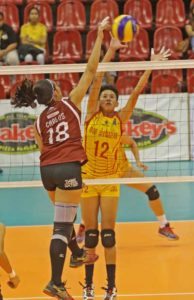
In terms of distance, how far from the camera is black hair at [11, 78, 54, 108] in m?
5.63

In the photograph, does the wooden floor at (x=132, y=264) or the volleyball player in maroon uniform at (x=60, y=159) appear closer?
the volleyball player in maroon uniform at (x=60, y=159)

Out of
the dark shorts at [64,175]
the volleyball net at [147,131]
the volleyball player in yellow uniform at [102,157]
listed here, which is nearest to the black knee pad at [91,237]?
the volleyball player in yellow uniform at [102,157]

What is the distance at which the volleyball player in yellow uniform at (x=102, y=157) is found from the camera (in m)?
6.32

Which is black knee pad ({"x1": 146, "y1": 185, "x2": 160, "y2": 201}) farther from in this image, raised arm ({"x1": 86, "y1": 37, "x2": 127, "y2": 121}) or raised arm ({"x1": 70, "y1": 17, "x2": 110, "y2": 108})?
raised arm ({"x1": 70, "y1": 17, "x2": 110, "y2": 108})

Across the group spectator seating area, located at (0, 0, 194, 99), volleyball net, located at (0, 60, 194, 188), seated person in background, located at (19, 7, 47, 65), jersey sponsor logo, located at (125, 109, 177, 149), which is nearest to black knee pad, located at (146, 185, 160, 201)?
volleyball net, located at (0, 60, 194, 188)

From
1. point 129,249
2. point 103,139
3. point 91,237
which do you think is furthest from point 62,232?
point 129,249

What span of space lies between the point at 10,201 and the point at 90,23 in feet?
19.3

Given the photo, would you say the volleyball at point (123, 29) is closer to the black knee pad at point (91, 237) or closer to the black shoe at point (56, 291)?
the black knee pad at point (91, 237)

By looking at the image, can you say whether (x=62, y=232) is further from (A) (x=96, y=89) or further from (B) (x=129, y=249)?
(B) (x=129, y=249)

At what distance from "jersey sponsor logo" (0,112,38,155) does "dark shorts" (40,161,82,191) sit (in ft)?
24.0

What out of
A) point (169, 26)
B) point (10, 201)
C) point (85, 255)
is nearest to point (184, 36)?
point (169, 26)

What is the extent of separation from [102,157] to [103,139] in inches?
6.9

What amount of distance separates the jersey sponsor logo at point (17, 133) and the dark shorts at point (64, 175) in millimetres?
7328

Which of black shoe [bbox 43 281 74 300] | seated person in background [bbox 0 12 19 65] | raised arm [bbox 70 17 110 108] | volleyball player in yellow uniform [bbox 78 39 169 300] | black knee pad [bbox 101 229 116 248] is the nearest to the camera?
black shoe [bbox 43 281 74 300]
